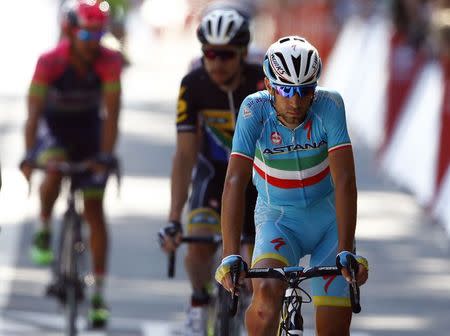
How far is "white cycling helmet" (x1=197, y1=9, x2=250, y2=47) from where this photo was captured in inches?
402

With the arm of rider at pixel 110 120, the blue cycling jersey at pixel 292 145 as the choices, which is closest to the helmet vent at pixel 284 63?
the blue cycling jersey at pixel 292 145

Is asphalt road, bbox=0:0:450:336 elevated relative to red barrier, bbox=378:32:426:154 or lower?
lower

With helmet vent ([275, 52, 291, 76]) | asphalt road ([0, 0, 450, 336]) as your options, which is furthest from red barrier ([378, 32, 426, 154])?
helmet vent ([275, 52, 291, 76])

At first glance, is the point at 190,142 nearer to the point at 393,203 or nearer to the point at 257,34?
the point at 393,203

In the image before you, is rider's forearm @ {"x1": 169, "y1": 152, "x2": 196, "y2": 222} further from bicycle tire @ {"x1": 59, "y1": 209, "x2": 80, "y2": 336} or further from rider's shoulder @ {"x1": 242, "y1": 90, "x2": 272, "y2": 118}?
bicycle tire @ {"x1": 59, "y1": 209, "x2": 80, "y2": 336}

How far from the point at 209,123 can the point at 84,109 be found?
2.89 metres

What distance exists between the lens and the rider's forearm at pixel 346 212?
8.34m

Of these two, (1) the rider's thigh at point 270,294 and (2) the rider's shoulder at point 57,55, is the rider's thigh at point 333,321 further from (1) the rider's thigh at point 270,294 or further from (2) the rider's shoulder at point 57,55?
(2) the rider's shoulder at point 57,55

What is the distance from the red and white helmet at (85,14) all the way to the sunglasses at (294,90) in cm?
408

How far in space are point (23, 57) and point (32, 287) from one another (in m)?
27.4

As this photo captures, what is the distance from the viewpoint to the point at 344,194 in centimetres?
840

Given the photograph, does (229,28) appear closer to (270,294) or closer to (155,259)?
(270,294)

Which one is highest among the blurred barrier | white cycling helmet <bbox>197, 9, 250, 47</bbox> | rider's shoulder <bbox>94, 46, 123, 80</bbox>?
the blurred barrier

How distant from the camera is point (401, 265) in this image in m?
15.3
